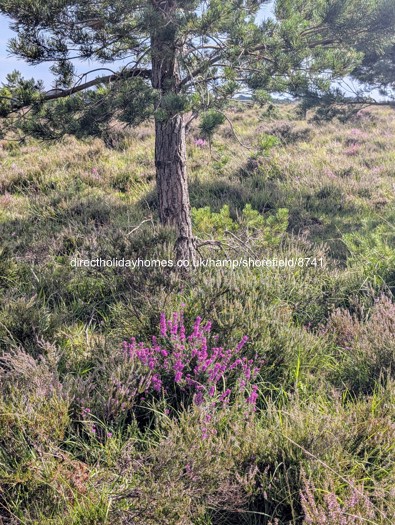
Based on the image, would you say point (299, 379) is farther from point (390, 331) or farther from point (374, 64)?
point (374, 64)

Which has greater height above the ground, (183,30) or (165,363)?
(183,30)

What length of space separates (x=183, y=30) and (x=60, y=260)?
305 cm

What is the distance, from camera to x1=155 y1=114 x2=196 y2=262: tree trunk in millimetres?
4941

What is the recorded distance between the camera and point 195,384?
8.92 feet

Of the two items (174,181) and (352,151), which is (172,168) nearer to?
(174,181)

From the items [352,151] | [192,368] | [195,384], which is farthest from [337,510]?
[352,151]

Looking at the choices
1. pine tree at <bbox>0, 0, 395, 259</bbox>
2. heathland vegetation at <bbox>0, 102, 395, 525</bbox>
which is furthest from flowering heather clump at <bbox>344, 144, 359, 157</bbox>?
pine tree at <bbox>0, 0, 395, 259</bbox>

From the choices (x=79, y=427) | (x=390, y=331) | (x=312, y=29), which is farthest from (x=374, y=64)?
(x=79, y=427)

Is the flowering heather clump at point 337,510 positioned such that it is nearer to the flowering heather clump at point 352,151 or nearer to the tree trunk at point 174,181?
the tree trunk at point 174,181

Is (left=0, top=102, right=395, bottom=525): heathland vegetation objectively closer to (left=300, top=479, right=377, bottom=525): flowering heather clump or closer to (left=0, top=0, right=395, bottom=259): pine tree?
(left=300, top=479, right=377, bottom=525): flowering heather clump

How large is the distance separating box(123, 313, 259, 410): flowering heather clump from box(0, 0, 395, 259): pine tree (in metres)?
2.03

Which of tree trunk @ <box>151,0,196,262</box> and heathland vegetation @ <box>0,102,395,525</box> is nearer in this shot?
heathland vegetation @ <box>0,102,395,525</box>

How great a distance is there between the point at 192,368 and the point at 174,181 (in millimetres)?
2790

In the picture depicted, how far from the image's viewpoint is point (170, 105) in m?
3.71
